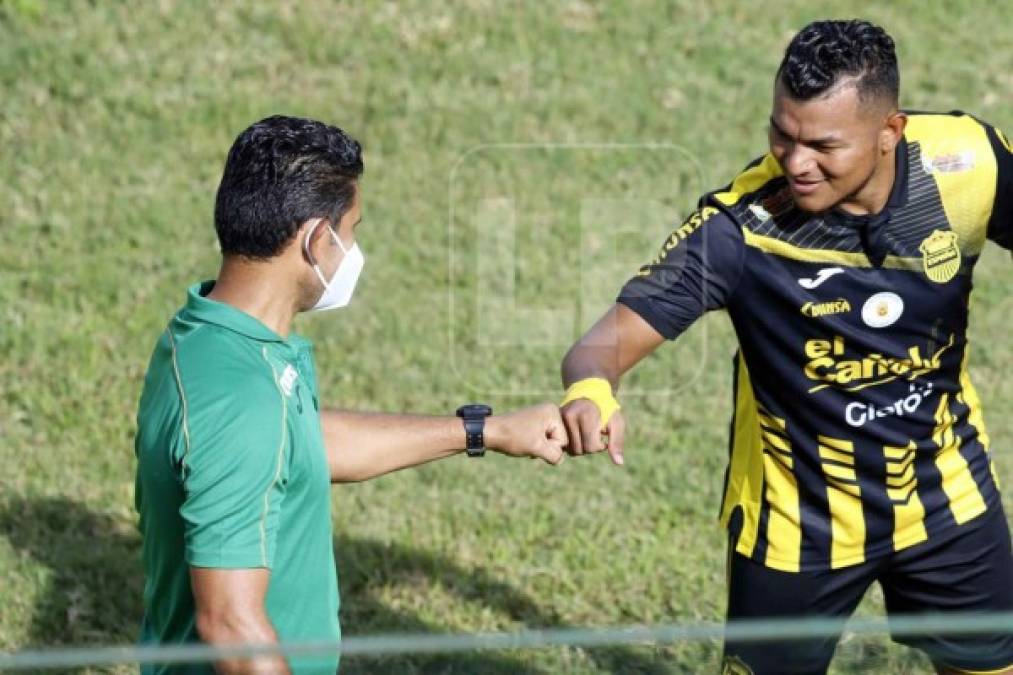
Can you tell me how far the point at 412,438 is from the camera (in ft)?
15.2

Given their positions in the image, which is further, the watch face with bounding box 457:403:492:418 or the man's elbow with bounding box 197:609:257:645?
the watch face with bounding box 457:403:492:418

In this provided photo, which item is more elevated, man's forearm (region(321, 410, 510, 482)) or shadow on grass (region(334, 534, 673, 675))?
man's forearm (region(321, 410, 510, 482))

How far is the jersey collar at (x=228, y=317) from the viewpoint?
3.76 m

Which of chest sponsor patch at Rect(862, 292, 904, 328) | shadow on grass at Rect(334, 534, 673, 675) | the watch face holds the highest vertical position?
chest sponsor patch at Rect(862, 292, 904, 328)

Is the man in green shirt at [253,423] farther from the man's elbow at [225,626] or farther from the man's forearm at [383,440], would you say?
the man's forearm at [383,440]

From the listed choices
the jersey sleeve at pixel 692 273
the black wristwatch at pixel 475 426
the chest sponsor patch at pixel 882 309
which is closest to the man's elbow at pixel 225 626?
the black wristwatch at pixel 475 426

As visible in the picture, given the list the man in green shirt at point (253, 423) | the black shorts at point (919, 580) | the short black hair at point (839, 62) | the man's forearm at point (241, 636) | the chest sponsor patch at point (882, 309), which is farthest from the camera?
the black shorts at point (919, 580)

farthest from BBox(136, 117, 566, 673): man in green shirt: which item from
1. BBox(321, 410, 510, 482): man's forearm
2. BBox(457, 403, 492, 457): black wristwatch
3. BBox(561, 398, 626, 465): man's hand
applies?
BBox(561, 398, 626, 465): man's hand

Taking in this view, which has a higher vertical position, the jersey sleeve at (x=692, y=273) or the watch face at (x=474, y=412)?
the jersey sleeve at (x=692, y=273)

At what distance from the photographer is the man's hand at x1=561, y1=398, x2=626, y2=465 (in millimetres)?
4465

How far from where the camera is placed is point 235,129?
976 centimetres

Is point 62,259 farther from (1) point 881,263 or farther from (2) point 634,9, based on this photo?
(1) point 881,263

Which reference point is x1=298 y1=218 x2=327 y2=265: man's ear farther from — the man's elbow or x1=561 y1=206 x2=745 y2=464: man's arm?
x1=561 y1=206 x2=745 y2=464: man's arm

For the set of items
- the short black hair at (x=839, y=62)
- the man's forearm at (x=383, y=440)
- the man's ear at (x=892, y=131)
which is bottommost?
the man's forearm at (x=383, y=440)
